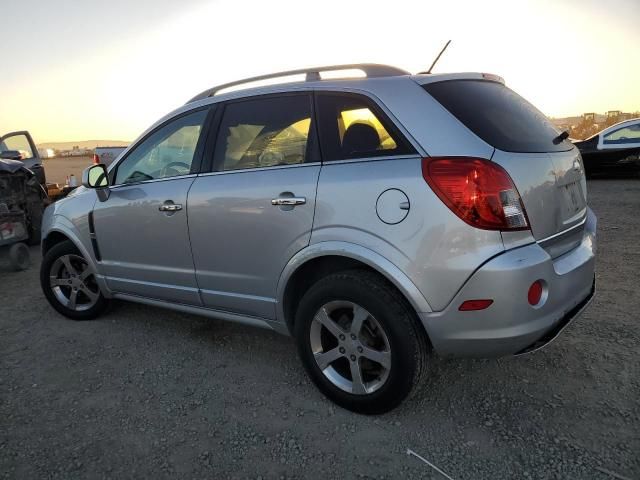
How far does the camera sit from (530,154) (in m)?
2.32

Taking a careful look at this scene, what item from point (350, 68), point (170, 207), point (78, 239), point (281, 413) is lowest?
point (281, 413)

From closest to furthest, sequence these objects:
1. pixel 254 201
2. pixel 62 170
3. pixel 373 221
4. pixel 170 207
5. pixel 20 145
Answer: pixel 373 221, pixel 254 201, pixel 170 207, pixel 20 145, pixel 62 170

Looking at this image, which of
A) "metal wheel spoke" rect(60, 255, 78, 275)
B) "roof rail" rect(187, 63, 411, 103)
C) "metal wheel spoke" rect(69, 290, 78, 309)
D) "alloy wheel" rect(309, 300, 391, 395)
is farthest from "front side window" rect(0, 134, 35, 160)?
"alloy wheel" rect(309, 300, 391, 395)

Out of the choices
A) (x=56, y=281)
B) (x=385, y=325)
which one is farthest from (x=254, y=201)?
(x=56, y=281)

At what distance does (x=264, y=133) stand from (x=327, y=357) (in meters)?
1.42

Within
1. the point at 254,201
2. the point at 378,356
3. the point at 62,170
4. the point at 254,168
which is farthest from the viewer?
the point at 62,170

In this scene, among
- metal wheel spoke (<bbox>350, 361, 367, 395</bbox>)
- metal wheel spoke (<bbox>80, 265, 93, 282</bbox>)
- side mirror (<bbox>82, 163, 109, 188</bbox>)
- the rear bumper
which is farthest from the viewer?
metal wheel spoke (<bbox>80, 265, 93, 282</bbox>)

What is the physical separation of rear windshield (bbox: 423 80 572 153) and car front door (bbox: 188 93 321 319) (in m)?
0.77

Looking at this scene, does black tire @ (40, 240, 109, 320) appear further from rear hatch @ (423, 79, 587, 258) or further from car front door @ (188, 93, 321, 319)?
rear hatch @ (423, 79, 587, 258)

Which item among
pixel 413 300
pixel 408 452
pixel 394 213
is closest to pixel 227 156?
pixel 394 213

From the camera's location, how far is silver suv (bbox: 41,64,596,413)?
7.03ft

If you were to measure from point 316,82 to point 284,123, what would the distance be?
0.31m

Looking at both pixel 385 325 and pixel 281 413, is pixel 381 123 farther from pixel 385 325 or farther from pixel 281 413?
pixel 281 413

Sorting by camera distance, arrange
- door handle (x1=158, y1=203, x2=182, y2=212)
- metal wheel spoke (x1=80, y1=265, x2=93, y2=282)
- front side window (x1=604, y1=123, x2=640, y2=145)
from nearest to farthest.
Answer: door handle (x1=158, y1=203, x2=182, y2=212) < metal wheel spoke (x1=80, y1=265, x2=93, y2=282) < front side window (x1=604, y1=123, x2=640, y2=145)
